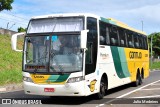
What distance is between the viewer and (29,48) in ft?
41.3

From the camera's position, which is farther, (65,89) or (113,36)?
(113,36)

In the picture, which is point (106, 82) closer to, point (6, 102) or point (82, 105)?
point (82, 105)

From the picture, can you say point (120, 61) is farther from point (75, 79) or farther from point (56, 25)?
point (75, 79)

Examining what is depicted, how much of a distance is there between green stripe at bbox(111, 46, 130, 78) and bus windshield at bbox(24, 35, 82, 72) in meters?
3.51

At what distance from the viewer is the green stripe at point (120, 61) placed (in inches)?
616

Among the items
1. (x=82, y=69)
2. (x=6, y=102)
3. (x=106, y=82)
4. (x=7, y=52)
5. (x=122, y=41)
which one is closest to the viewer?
(x=82, y=69)

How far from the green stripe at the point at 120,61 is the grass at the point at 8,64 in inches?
263

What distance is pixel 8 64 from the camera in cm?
2661

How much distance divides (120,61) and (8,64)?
12.4 meters

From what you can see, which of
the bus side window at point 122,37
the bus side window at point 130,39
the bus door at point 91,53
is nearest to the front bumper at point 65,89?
the bus door at point 91,53

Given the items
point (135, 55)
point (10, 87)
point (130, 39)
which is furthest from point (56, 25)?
point (135, 55)

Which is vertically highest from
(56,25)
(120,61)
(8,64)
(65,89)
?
(56,25)

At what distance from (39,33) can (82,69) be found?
2.00 m

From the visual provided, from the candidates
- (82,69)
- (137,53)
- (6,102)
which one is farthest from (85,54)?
(137,53)
